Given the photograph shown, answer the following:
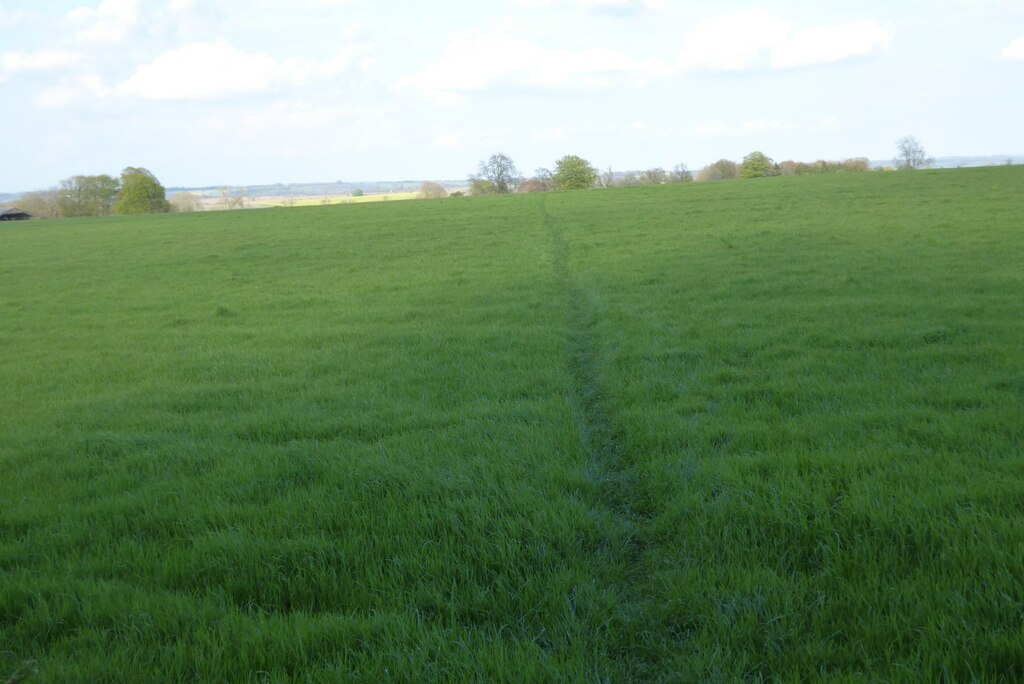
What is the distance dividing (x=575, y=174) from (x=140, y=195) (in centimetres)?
5449

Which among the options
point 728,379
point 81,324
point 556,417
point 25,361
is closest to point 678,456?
point 556,417

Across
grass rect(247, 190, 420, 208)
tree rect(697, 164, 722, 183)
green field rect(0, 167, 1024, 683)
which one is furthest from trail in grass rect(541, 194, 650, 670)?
tree rect(697, 164, 722, 183)

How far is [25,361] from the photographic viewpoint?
37.3 ft

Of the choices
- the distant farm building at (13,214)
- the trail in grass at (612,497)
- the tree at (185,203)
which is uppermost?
the tree at (185,203)

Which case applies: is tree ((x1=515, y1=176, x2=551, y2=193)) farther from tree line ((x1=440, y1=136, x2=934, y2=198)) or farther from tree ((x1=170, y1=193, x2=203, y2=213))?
tree ((x1=170, y1=193, x2=203, y2=213))

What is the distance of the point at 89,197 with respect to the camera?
96.9 metres

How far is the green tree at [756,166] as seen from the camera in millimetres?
85750

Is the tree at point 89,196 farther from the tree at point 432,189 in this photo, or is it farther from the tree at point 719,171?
the tree at point 719,171

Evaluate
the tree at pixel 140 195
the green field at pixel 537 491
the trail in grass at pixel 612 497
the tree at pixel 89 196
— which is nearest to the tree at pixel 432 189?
the tree at pixel 140 195

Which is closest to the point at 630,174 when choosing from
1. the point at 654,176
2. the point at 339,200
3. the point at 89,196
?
the point at 654,176

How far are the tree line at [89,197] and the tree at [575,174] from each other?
5060cm

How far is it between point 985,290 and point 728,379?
686 centimetres

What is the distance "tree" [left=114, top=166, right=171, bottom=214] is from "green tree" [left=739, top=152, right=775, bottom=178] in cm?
7320

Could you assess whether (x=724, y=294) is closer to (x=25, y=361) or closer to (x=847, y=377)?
(x=847, y=377)
